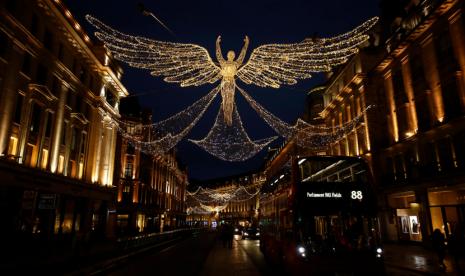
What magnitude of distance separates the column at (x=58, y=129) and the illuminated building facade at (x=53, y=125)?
0.26 ft

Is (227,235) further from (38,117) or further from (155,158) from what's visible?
(155,158)

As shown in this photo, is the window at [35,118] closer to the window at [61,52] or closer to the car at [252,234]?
the window at [61,52]

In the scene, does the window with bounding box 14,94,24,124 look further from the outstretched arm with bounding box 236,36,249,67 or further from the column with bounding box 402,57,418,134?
the column with bounding box 402,57,418,134

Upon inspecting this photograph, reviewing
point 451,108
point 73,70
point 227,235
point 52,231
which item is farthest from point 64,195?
point 451,108

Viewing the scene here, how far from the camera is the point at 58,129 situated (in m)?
27.8

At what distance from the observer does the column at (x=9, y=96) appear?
20.8 meters

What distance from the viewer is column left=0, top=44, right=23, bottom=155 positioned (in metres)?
20.8

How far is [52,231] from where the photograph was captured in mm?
26594

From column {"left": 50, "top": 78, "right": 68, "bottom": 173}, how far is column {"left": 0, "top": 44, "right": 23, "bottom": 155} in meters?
5.78

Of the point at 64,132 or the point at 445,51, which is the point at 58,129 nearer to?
the point at 64,132

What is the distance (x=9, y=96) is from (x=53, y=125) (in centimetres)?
629

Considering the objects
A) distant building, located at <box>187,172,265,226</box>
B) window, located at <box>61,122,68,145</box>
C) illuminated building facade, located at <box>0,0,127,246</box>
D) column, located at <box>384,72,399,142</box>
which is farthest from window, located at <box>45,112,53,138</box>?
distant building, located at <box>187,172,265,226</box>

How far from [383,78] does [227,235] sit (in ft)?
67.6

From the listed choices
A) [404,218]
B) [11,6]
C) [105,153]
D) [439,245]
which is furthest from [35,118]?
[404,218]
